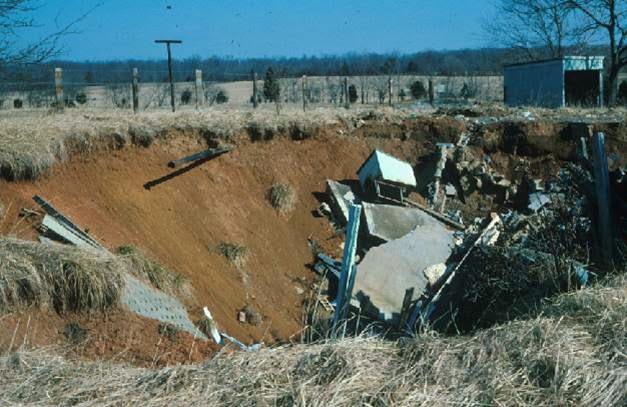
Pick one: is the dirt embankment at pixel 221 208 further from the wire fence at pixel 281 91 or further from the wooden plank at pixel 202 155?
the wire fence at pixel 281 91

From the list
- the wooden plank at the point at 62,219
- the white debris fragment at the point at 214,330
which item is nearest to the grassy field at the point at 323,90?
the wooden plank at the point at 62,219

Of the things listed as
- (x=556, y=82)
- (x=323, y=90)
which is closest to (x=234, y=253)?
(x=556, y=82)

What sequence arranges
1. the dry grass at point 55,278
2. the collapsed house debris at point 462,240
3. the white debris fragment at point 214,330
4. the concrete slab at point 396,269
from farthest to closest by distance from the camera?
1. the concrete slab at point 396,269
2. the white debris fragment at point 214,330
3. the collapsed house debris at point 462,240
4. the dry grass at point 55,278

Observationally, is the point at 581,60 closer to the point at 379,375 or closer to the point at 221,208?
the point at 221,208

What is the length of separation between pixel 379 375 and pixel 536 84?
21.8 metres

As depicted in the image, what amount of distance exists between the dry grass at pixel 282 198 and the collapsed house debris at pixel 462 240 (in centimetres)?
86

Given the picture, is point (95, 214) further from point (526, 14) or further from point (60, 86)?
point (526, 14)

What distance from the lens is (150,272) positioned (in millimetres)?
7559

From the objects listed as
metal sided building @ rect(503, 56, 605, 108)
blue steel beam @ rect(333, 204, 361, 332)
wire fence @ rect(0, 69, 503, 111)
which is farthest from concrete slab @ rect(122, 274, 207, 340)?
wire fence @ rect(0, 69, 503, 111)

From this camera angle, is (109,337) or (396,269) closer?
(109,337)

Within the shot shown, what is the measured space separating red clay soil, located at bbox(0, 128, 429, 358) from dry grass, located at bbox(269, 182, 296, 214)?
0.11m

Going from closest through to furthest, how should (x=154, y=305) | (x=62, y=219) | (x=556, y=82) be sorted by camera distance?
1. (x=154, y=305)
2. (x=62, y=219)
3. (x=556, y=82)

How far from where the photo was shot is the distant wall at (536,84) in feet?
74.7

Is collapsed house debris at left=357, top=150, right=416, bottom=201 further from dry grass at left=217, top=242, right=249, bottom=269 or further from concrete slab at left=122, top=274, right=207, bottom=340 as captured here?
concrete slab at left=122, top=274, right=207, bottom=340
